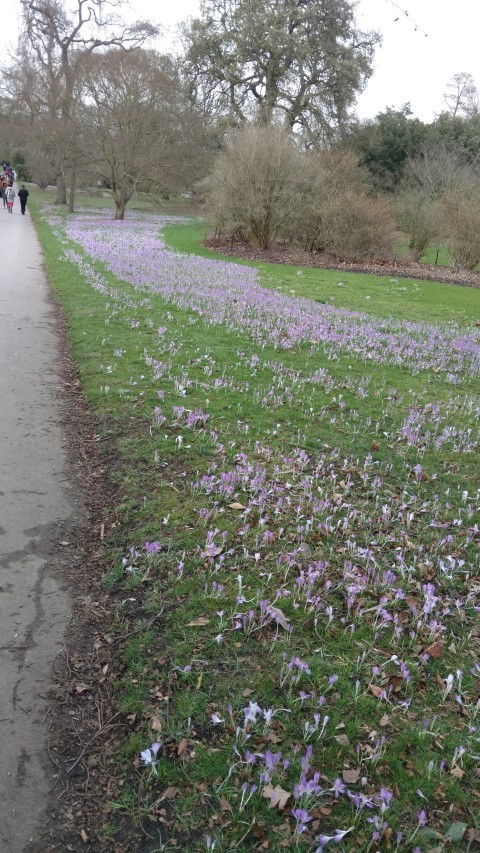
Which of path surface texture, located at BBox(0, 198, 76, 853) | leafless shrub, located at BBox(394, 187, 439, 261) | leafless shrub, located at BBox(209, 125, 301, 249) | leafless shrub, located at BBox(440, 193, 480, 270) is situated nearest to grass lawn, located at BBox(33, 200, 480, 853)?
path surface texture, located at BBox(0, 198, 76, 853)

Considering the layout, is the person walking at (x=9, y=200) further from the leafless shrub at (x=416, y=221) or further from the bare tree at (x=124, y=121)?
the leafless shrub at (x=416, y=221)

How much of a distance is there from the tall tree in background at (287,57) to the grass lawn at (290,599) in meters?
34.7

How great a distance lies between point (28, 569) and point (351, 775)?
2.42 metres

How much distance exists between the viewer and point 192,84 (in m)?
43.7

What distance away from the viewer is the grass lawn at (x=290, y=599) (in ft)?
8.11

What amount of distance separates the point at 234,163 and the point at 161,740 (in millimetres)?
25679

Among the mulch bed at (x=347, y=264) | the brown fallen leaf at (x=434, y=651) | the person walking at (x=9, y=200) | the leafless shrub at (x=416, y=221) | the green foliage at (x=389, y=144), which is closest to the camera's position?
the brown fallen leaf at (x=434, y=651)

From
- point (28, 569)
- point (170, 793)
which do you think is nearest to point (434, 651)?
point (170, 793)

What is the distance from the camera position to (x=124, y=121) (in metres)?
32.3

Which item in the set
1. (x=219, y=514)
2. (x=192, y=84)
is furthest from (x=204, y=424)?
(x=192, y=84)

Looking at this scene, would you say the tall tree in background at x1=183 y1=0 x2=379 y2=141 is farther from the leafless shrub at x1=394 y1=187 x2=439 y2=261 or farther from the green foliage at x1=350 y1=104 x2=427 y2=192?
the leafless shrub at x1=394 y1=187 x2=439 y2=261

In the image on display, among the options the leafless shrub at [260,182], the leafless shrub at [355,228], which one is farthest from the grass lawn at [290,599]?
the leafless shrub at [355,228]

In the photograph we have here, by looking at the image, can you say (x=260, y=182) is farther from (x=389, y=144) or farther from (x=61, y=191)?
(x=61, y=191)

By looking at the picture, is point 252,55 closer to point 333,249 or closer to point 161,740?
point 333,249
